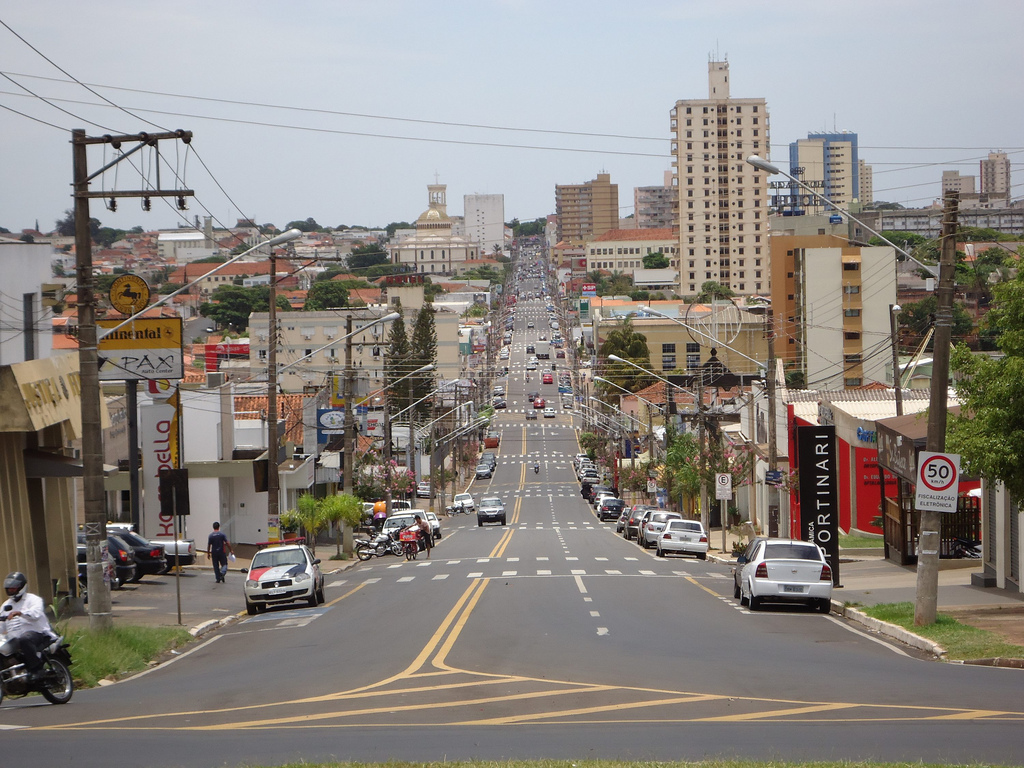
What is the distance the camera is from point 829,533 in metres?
29.0

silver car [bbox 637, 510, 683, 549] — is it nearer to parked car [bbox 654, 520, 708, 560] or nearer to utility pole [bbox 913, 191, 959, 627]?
parked car [bbox 654, 520, 708, 560]

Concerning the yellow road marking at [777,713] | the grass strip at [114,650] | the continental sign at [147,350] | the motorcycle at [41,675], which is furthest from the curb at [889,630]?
the continental sign at [147,350]

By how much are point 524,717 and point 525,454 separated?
124137mm

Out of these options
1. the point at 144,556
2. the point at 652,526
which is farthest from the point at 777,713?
the point at 652,526

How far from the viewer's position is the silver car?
48.2m

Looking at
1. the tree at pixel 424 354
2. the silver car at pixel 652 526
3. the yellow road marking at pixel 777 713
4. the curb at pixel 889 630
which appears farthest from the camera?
the tree at pixel 424 354

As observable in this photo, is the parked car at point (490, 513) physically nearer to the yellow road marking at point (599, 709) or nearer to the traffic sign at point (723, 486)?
the traffic sign at point (723, 486)

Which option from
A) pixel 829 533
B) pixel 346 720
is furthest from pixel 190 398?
pixel 346 720

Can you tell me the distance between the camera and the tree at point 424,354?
11788 cm

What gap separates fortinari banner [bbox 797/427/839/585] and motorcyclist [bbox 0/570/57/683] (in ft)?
65.0

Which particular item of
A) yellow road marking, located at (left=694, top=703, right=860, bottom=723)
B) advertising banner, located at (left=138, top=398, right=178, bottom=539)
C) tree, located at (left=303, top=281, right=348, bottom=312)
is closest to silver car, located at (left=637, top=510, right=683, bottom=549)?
advertising banner, located at (left=138, top=398, right=178, bottom=539)

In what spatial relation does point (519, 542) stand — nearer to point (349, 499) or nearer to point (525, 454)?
point (349, 499)

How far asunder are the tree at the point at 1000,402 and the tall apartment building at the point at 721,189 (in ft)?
564

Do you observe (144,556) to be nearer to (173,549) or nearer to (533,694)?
(173,549)
